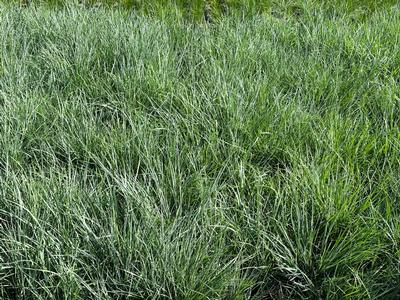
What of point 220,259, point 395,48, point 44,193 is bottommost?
point 220,259

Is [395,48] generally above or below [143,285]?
above

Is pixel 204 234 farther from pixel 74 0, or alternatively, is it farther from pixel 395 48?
pixel 74 0

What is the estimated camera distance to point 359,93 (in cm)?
281

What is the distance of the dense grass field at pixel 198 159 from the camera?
74.0 inches

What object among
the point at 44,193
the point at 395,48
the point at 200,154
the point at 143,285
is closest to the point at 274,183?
the point at 200,154

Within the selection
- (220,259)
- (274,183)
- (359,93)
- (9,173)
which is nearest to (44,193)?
(9,173)

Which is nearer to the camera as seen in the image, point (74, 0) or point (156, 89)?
point (156, 89)

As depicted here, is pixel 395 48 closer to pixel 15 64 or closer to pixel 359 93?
pixel 359 93

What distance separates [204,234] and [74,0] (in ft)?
8.36

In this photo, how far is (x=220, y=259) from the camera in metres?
1.97

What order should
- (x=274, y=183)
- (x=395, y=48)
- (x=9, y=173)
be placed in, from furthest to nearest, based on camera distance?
(x=395, y=48) → (x=274, y=183) → (x=9, y=173)

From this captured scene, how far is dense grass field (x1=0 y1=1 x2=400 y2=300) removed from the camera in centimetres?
188

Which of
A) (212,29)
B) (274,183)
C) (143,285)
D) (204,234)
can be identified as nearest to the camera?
(143,285)

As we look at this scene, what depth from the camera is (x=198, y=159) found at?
2.34 meters
